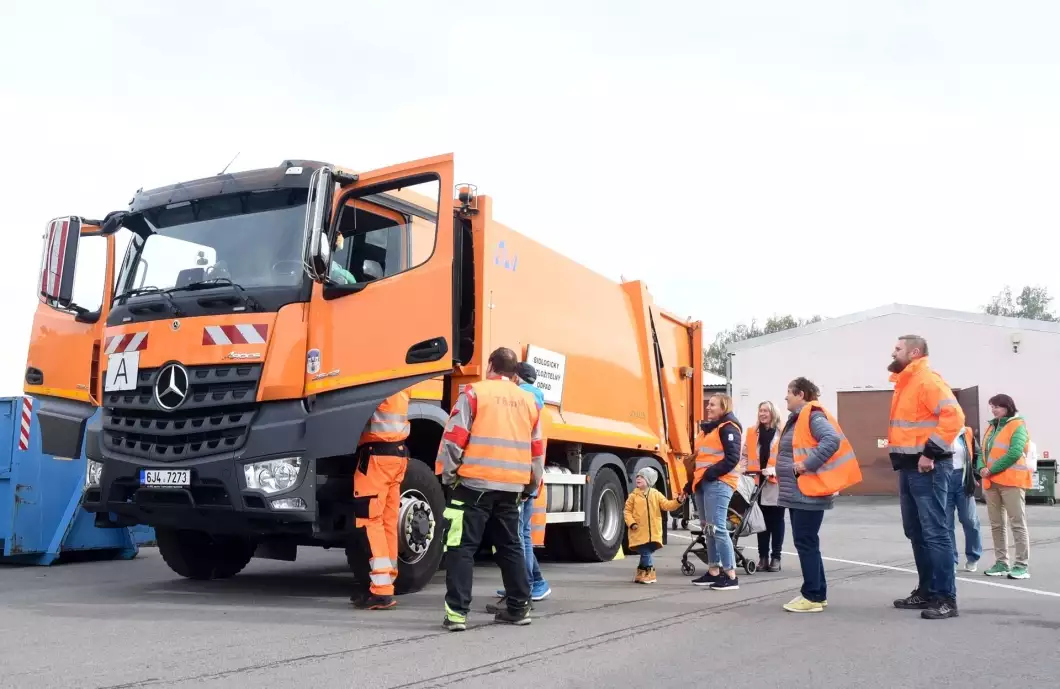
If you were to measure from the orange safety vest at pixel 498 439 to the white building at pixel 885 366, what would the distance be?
66.0 feet

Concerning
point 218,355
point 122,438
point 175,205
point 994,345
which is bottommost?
point 122,438

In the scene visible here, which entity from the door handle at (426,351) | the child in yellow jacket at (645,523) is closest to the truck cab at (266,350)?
the door handle at (426,351)

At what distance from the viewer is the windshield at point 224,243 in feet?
21.5

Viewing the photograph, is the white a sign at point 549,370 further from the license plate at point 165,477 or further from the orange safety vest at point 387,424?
the license plate at point 165,477

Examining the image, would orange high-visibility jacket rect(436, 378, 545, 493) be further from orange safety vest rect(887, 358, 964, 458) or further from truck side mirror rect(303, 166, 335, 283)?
Result: orange safety vest rect(887, 358, 964, 458)

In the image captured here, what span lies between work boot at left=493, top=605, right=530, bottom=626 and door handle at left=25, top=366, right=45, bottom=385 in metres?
4.00

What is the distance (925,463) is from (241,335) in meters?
4.48

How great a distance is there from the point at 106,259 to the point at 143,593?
8.27 ft

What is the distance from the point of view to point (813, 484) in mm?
6469

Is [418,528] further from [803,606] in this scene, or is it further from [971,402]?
[971,402]

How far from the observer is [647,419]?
10844 millimetres

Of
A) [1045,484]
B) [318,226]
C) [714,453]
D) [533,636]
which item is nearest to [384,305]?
[318,226]

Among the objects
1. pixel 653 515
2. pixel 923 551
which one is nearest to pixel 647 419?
pixel 653 515

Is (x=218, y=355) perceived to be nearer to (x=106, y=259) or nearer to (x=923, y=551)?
(x=106, y=259)
